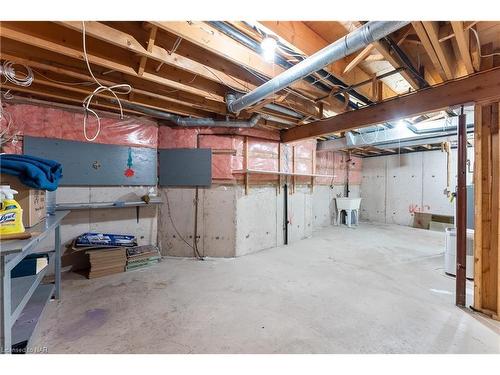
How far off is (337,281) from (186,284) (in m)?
1.84

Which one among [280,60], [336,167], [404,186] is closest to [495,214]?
[280,60]

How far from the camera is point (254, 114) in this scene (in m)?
3.46

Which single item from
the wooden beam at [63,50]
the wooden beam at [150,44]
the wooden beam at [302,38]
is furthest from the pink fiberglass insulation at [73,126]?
the wooden beam at [302,38]

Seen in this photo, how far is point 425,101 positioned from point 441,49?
0.74 m

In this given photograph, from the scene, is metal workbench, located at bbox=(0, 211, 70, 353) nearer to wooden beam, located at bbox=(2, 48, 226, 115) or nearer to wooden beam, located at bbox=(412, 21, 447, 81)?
wooden beam, located at bbox=(2, 48, 226, 115)

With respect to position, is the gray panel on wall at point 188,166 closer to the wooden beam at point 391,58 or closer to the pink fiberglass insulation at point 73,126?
the pink fiberglass insulation at point 73,126

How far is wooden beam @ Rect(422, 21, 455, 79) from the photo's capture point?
4.79ft

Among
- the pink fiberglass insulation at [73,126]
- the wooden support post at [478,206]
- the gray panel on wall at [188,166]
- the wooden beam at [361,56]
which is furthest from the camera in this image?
the gray panel on wall at [188,166]

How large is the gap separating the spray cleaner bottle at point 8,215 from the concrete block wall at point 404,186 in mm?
7773

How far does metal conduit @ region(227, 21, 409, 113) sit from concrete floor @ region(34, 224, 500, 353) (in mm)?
2086

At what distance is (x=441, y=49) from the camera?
167 centimetres

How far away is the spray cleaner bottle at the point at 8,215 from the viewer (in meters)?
1.17
